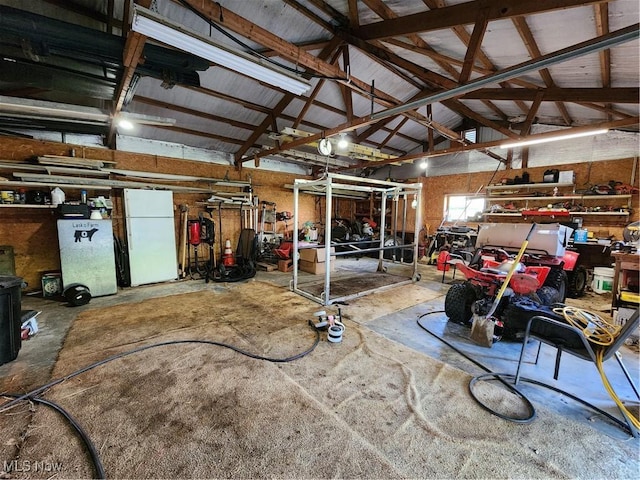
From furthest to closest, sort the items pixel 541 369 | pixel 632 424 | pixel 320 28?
1. pixel 320 28
2. pixel 541 369
3. pixel 632 424

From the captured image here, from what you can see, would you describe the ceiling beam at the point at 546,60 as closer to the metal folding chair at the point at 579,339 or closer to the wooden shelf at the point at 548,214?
the metal folding chair at the point at 579,339

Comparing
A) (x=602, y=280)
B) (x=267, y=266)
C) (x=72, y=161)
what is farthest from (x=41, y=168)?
(x=602, y=280)

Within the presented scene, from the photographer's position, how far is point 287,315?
3744 millimetres

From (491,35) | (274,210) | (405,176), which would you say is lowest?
(274,210)

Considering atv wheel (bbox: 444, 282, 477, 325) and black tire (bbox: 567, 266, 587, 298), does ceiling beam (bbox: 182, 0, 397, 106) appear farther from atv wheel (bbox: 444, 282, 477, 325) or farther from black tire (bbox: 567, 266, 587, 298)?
black tire (bbox: 567, 266, 587, 298)

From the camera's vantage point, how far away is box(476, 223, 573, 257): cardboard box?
12.4ft

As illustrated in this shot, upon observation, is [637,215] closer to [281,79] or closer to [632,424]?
[632,424]

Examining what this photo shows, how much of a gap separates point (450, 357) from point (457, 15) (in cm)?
346

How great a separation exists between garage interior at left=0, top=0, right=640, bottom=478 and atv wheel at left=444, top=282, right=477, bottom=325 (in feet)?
0.10

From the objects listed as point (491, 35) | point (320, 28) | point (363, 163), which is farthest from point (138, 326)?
point (363, 163)

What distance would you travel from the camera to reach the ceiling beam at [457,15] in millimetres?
2254

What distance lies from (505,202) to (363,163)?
408cm

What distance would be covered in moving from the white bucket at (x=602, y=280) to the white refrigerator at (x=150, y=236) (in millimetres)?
8215

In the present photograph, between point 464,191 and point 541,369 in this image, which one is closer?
point 541,369
